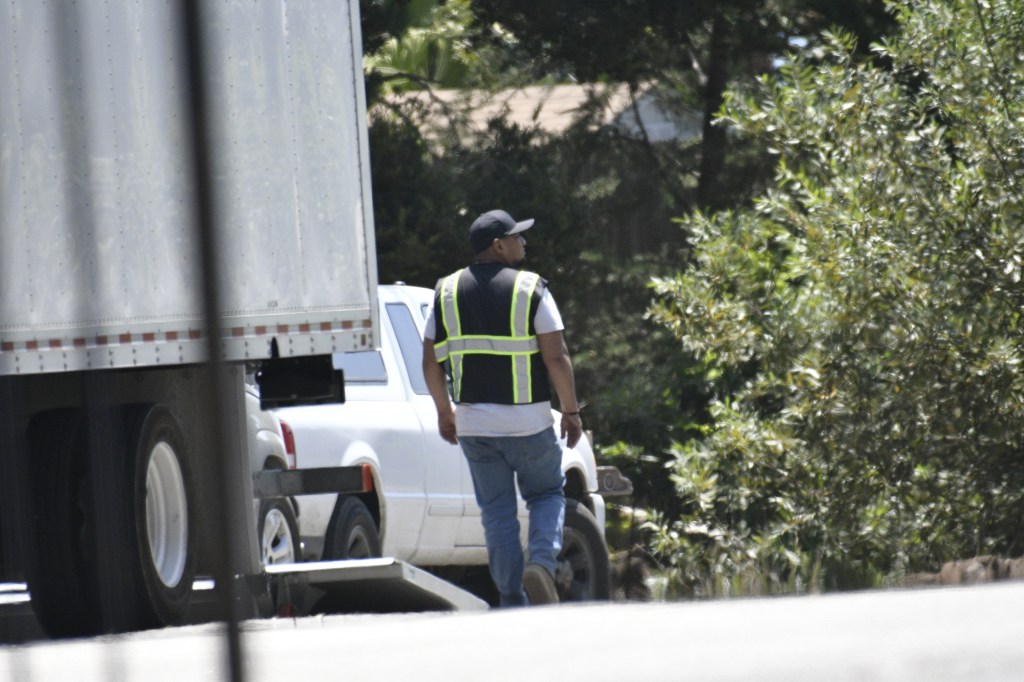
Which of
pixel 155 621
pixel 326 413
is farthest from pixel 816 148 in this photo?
pixel 155 621

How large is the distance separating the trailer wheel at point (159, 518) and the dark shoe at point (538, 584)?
135 centimetres

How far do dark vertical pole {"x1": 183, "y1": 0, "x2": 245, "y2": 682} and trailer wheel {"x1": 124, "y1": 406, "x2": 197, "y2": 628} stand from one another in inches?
151

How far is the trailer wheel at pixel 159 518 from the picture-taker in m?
6.16

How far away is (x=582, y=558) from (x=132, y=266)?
2902 millimetres

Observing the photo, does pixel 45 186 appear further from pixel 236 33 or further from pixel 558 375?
pixel 558 375

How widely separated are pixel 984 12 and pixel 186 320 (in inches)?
209

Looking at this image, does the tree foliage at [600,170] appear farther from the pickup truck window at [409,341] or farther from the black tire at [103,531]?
the black tire at [103,531]

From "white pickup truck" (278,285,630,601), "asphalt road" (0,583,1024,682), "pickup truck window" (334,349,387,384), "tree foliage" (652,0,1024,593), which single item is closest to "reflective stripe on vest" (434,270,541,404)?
"white pickup truck" (278,285,630,601)

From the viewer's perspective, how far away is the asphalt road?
3980mm

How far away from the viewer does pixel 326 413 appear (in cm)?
806

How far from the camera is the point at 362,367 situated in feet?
28.2

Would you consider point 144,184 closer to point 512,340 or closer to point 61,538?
point 61,538

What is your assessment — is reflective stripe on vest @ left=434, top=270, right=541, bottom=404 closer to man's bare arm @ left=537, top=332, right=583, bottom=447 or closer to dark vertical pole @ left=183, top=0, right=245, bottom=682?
man's bare arm @ left=537, top=332, right=583, bottom=447

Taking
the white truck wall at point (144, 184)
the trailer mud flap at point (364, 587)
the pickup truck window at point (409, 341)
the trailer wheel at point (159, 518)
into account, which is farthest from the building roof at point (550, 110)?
the trailer wheel at point (159, 518)
